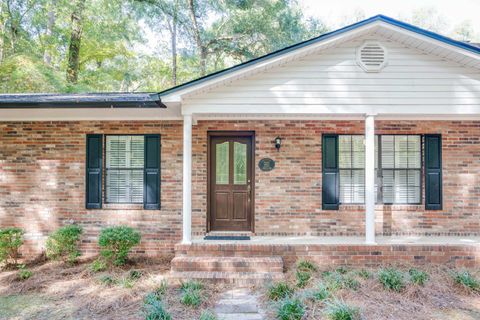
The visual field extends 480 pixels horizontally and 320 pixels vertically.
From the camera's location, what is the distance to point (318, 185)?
22.2 ft

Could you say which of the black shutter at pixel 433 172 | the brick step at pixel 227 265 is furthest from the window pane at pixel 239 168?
the black shutter at pixel 433 172

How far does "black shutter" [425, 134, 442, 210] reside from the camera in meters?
6.72

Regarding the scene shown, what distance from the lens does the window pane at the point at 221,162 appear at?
22.7 feet

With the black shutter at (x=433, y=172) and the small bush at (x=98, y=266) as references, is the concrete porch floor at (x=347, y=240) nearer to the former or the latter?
the black shutter at (x=433, y=172)

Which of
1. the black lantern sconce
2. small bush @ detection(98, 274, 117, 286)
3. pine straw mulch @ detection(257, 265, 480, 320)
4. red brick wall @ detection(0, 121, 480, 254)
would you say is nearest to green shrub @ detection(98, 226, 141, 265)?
small bush @ detection(98, 274, 117, 286)

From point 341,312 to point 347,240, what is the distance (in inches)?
103

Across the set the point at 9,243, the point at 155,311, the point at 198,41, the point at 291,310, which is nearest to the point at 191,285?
the point at 155,311

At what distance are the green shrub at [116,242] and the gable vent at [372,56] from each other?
5145 millimetres

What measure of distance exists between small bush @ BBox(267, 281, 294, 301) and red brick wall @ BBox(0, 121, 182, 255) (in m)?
2.72

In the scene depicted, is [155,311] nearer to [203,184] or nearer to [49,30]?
[203,184]

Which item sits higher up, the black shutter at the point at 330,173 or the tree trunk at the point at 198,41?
the tree trunk at the point at 198,41

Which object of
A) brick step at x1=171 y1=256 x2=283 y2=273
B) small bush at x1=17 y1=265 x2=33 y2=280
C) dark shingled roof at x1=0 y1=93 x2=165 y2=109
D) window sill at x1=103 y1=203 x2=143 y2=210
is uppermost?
dark shingled roof at x1=0 y1=93 x2=165 y2=109

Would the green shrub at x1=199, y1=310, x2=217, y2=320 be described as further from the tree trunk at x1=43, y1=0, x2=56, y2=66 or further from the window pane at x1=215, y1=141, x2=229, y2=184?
the tree trunk at x1=43, y1=0, x2=56, y2=66

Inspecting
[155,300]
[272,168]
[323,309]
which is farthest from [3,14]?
[323,309]
